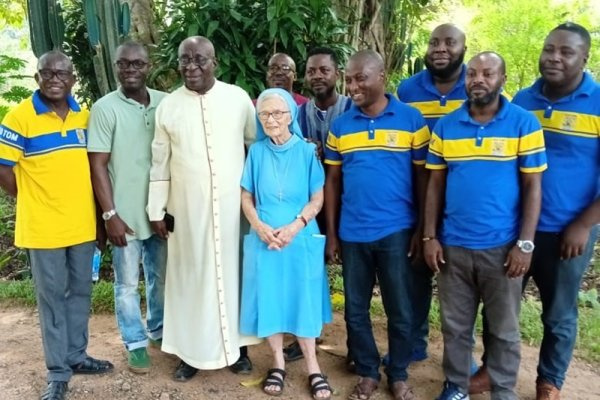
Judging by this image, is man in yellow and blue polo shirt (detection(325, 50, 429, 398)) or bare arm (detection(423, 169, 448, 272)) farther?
man in yellow and blue polo shirt (detection(325, 50, 429, 398))

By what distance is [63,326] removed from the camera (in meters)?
3.51

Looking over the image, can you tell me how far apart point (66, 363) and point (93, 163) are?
4.11 feet

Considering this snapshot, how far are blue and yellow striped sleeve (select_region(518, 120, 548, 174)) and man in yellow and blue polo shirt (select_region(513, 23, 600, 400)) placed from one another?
191 millimetres

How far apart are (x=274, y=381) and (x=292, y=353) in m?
0.44

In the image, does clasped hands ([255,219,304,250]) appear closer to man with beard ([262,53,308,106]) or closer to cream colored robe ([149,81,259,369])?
cream colored robe ([149,81,259,369])

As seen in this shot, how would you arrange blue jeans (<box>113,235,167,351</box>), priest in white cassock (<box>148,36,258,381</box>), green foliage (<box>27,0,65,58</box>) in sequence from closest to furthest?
priest in white cassock (<box>148,36,258,381</box>), blue jeans (<box>113,235,167,351</box>), green foliage (<box>27,0,65,58</box>)

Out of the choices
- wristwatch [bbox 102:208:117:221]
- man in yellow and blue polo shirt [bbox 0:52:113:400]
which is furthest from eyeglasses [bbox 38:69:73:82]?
wristwatch [bbox 102:208:117:221]

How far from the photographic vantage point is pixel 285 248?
3.40 meters

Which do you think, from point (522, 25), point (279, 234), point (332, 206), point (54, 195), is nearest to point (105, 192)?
point (54, 195)

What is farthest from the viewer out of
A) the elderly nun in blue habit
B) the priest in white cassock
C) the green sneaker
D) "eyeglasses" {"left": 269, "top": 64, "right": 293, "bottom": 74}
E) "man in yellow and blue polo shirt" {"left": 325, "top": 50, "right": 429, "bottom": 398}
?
"eyeglasses" {"left": 269, "top": 64, "right": 293, "bottom": 74}

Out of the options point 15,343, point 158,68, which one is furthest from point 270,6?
point 15,343

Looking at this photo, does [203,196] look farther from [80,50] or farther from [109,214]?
[80,50]

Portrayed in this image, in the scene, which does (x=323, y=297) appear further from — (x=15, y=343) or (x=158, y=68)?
(x=158, y=68)

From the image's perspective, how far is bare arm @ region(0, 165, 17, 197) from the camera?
3280mm
